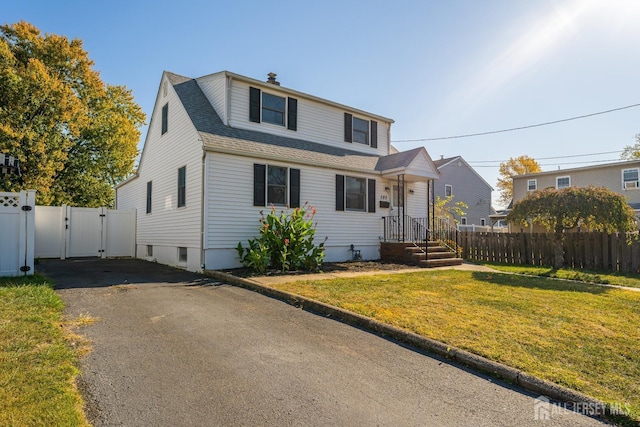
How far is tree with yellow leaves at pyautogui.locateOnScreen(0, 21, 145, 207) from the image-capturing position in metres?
16.5

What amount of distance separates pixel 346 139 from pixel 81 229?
11570mm

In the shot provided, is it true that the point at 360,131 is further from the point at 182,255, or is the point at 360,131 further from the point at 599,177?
the point at 599,177

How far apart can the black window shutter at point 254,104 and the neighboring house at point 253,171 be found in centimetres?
3

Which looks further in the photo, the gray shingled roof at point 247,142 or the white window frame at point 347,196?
the white window frame at point 347,196

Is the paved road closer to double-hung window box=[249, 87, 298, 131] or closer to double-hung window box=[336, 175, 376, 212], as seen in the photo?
Result: double-hung window box=[336, 175, 376, 212]

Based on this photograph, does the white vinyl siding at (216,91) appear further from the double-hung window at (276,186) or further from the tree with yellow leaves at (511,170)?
the tree with yellow leaves at (511,170)

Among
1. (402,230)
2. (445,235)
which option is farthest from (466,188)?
(402,230)

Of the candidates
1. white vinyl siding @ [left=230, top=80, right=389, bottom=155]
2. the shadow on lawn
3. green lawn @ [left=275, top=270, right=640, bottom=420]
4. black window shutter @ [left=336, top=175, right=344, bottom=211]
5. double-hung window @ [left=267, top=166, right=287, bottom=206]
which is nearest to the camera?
green lawn @ [left=275, top=270, right=640, bottom=420]

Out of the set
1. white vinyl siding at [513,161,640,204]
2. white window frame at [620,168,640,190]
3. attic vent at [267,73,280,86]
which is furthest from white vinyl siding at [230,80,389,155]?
white window frame at [620,168,640,190]

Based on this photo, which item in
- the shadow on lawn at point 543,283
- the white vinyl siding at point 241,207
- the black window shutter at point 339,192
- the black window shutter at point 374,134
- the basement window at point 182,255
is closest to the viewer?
the shadow on lawn at point 543,283

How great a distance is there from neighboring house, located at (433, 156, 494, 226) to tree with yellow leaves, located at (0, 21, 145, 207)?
23.6m

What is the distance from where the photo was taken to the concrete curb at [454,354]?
112 inches

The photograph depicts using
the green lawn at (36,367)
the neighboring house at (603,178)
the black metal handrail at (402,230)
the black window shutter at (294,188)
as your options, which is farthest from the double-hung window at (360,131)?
the green lawn at (36,367)

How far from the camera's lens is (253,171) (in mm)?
10609
